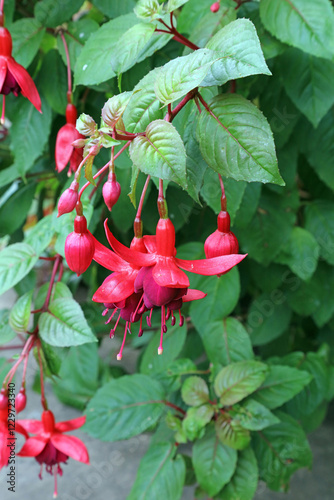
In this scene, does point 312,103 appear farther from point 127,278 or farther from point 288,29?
point 127,278

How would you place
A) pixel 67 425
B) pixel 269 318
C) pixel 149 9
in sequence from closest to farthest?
pixel 149 9, pixel 67 425, pixel 269 318

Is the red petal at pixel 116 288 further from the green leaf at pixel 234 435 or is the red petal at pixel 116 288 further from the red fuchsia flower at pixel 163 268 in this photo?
the green leaf at pixel 234 435

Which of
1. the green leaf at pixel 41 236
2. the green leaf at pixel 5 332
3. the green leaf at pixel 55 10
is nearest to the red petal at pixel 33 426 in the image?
the green leaf at pixel 5 332

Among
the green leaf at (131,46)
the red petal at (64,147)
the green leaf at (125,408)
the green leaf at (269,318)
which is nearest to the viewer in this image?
the green leaf at (131,46)

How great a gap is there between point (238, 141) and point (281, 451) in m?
0.66

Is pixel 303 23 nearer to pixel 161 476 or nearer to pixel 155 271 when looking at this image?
pixel 155 271

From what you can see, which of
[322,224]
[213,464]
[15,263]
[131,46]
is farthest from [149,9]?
[213,464]

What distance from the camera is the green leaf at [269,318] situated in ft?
3.41

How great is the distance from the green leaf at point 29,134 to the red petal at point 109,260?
42 cm

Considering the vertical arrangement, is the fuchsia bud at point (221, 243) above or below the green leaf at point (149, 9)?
below

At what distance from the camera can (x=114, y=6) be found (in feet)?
2.24

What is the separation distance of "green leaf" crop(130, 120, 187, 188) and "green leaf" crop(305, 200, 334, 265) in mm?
638

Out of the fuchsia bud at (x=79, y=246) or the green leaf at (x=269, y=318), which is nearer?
the fuchsia bud at (x=79, y=246)

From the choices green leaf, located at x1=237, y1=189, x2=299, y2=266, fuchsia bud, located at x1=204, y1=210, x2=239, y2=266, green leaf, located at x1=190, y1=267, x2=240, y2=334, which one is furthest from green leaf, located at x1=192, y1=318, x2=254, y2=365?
fuchsia bud, located at x1=204, y1=210, x2=239, y2=266
